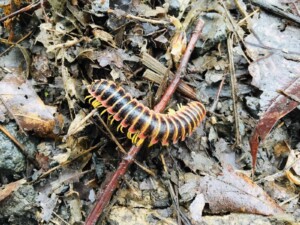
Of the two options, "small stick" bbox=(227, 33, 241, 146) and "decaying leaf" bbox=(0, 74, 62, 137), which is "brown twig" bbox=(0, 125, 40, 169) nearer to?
"decaying leaf" bbox=(0, 74, 62, 137)

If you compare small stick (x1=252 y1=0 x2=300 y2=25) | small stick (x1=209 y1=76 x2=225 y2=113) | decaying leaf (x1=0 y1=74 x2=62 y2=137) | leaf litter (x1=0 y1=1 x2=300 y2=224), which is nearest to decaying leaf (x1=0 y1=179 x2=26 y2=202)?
leaf litter (x1=0 y1=1 x2=300 y2=224)

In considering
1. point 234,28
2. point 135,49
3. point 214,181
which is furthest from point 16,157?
point 234,28

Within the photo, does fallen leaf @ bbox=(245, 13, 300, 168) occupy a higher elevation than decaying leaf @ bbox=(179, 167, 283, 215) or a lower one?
higher

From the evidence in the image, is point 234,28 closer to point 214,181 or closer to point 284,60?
point 284,60

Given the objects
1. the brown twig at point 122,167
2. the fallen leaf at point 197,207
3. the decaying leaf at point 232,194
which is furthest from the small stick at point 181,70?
the fallen leaf at point 197,207

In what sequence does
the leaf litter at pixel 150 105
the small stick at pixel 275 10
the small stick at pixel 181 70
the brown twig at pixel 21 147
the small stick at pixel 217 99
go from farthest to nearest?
the small stick at pixel 275 10
the small stick at pixel 217 99
the small stick at pixel 181 70
the leaf litter at pixel 150 105
the brown twig at pixel 21 147

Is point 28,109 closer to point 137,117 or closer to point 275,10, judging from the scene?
point 137,117

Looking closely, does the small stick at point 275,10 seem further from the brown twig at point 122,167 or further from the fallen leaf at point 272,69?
the brown twig at point 122,167
